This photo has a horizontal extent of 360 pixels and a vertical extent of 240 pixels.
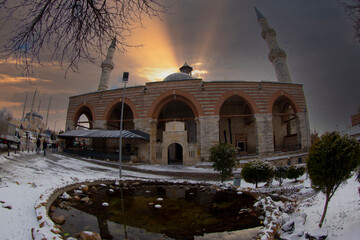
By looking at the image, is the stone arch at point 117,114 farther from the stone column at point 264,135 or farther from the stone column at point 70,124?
the stone column at point 264,135

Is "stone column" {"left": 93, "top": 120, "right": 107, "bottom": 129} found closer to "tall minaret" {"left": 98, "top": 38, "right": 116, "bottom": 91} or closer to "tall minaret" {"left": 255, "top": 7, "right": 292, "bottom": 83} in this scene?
"tall minaret" {"left": 98, "top": 38, "right": 116, "bottom": 91}

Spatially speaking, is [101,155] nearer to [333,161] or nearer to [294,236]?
[294,236]

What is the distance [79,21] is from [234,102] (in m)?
23.7

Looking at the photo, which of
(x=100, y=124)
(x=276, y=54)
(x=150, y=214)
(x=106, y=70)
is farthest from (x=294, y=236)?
(x=106, y=70)

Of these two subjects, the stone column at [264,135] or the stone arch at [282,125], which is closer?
the stone column at [264,135]

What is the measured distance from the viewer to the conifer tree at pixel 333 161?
372 centimetres

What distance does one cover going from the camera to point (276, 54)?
2564 cm

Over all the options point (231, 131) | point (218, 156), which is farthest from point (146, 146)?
point (231, 131)

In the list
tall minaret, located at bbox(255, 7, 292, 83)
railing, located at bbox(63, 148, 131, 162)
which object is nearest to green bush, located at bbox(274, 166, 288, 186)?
railing, located at bbox(63, 148, 131, 162)

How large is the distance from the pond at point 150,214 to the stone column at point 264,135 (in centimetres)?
1243

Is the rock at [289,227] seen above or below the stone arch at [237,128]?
below

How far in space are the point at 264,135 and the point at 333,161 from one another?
53.5ft

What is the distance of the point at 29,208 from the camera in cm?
445

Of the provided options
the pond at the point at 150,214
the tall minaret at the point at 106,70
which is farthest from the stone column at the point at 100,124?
the pond at the point at 150,214
